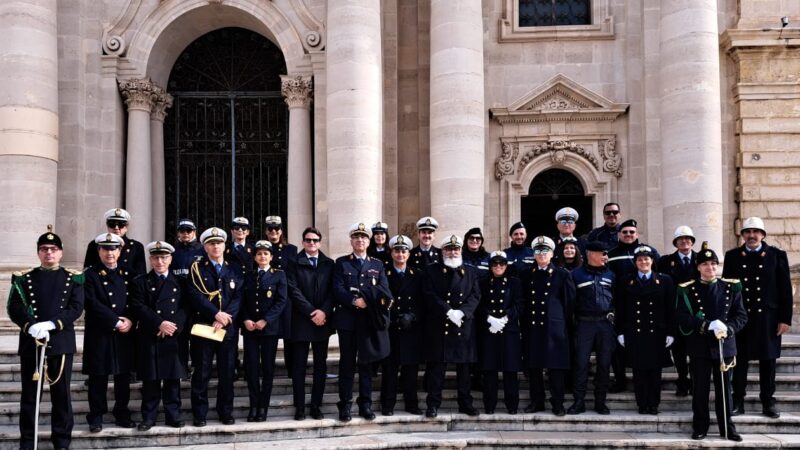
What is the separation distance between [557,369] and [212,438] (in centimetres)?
422

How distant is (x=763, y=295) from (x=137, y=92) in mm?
12766

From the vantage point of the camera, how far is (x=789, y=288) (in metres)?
10.2

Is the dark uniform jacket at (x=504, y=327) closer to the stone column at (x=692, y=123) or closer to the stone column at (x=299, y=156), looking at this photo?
the stone column at (x=692, y=123)

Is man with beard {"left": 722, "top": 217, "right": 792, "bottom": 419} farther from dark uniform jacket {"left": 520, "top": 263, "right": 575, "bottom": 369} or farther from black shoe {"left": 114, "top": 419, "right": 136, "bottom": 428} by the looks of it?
black shoe {"left": 114, "top": 419, "right": 136, "bottom": 428}

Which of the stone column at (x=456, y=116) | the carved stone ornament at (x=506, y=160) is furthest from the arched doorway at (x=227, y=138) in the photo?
the carved stone ornament at (x=506, y=160)

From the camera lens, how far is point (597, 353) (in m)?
10.1

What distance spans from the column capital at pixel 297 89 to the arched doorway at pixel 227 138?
111cm

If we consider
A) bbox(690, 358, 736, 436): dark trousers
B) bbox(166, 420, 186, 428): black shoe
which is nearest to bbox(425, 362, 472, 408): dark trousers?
bbox(690, 358, 736, 436): dark trousers

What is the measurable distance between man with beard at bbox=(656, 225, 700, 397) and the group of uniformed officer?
1.2 inches

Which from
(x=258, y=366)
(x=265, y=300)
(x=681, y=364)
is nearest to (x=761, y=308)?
(x=681, y=364)

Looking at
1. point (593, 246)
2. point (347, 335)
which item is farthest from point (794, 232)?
point (347, 335)

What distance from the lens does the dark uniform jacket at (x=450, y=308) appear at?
9.87 metres

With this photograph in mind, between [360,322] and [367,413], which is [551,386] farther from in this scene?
[360,322]

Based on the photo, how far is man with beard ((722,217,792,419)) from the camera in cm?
994
